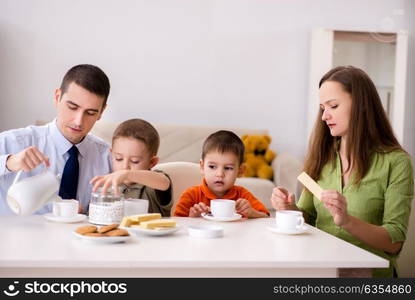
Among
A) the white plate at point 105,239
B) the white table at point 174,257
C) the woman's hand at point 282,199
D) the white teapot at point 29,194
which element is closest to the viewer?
the white table at point 174,257

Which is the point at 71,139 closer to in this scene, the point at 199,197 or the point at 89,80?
the point at 89,80

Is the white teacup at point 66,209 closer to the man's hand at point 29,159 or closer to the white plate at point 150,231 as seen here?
the man's hand at point 29,159

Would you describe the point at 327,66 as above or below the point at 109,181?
above

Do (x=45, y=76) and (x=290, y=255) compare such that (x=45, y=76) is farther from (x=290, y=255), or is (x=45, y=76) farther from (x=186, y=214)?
(x=290, y=255)

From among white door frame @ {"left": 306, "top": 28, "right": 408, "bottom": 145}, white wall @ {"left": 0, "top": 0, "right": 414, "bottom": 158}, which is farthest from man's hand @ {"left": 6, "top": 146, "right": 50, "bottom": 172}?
white door frame @ {"left": 306, "top": 28, "right": 408, "bottom": 145}

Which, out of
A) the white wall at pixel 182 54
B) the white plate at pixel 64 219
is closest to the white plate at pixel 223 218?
the white plate at pixel 64 219

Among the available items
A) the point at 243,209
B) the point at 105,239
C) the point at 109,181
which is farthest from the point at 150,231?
the point at 243,209

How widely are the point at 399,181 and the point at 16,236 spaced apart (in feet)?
3.72

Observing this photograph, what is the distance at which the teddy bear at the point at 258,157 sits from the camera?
460 cm

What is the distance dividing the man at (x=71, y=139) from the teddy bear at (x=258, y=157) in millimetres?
2642

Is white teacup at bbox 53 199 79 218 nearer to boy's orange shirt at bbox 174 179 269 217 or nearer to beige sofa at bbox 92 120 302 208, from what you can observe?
boy's orange shirt at bbox 174 179 269 217

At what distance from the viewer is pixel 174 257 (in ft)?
3.67

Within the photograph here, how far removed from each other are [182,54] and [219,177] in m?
3.38

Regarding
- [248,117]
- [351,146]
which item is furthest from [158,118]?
[351,146]
